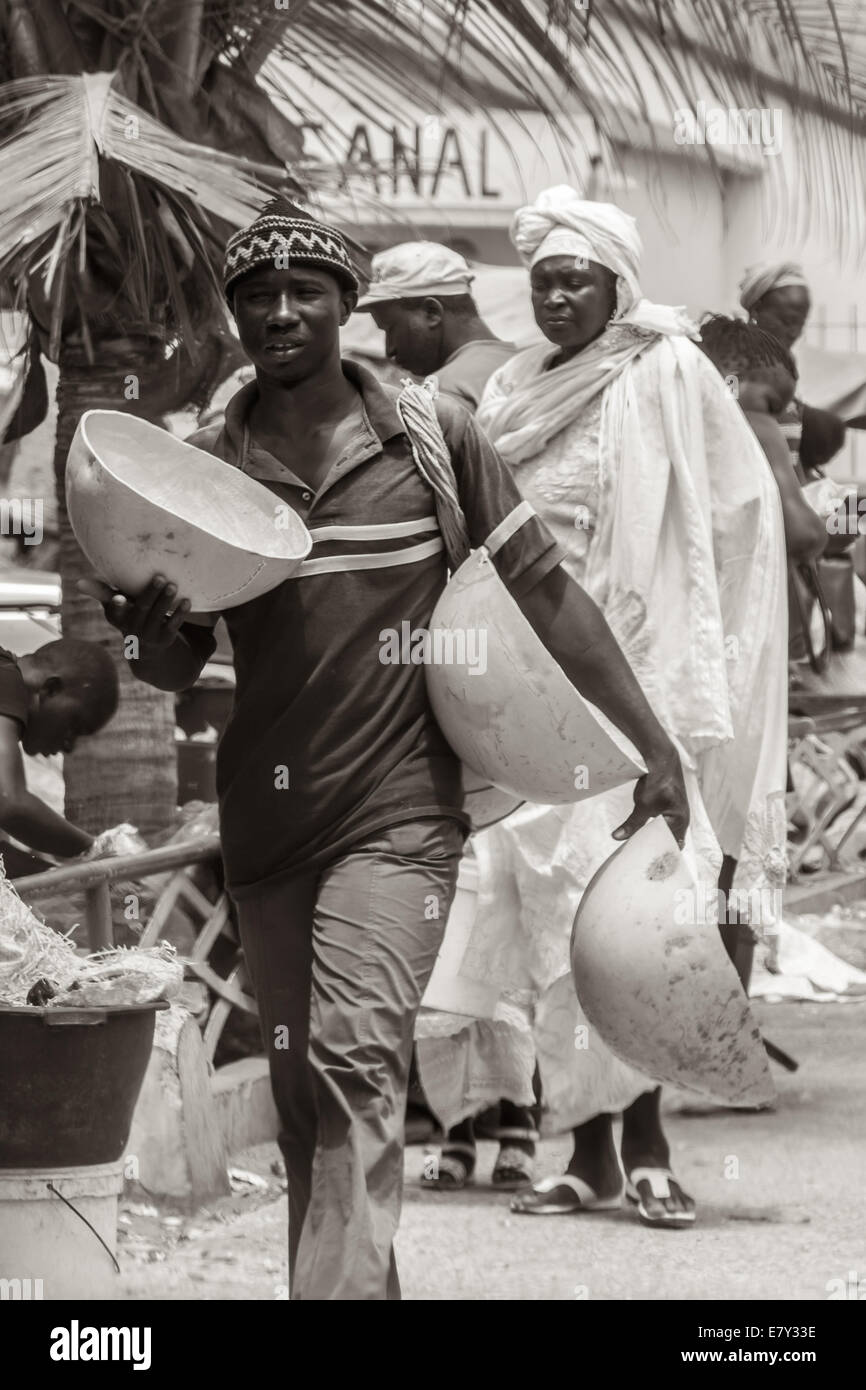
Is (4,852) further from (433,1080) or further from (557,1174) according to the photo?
(557,1174)

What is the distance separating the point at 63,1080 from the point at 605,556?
2082 millimetres

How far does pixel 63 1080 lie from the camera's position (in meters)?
3.95

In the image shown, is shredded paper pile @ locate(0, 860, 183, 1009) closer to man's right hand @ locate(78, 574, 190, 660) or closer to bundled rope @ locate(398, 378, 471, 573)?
man's right hand @ locate(78, 574, 190, 660)

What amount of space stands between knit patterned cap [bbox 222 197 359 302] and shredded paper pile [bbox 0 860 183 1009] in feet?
3.91

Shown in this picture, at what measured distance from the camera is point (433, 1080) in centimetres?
563

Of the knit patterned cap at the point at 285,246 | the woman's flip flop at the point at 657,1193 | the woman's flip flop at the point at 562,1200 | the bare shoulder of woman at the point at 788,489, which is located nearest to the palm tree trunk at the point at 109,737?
the woman's flip flop at the point at 562,1200

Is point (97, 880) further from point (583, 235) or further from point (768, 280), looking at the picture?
point (768, 280)

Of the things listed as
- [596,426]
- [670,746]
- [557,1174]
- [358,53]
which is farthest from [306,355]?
[358,53]

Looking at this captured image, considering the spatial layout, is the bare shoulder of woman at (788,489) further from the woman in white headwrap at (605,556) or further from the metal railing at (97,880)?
the metal railing at (97,880)

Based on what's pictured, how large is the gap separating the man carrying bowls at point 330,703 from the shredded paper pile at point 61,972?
1.04ft

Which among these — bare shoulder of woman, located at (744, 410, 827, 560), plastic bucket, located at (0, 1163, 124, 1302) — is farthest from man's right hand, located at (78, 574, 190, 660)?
bare shoulder of woman, located at (744, 410, 827, 560)

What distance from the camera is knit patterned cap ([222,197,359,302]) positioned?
3.71 meters

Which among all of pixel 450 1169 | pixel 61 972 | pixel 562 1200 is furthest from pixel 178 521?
pixel 450 1169

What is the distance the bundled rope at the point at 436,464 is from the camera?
3.78 meters
